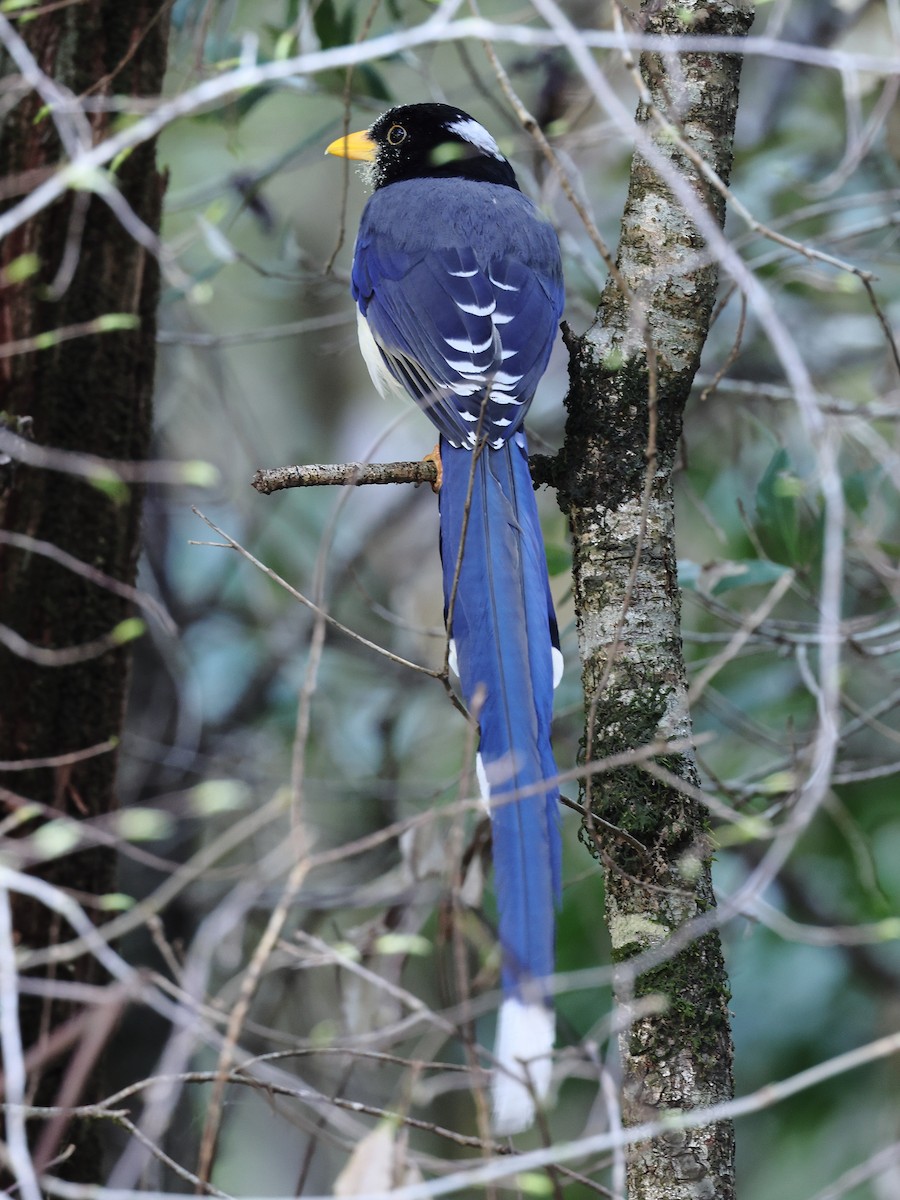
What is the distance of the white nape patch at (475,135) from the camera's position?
3.43 metres

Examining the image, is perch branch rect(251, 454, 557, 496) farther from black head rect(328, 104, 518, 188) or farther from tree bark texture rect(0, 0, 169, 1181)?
black head rect(328, 104, 518, 188)

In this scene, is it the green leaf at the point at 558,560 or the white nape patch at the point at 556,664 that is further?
the green leaf at the point at 558,560

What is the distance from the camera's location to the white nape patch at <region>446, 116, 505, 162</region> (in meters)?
3.43

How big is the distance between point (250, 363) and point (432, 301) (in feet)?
12.4

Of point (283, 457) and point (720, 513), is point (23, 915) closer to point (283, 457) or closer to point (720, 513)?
point (720, 513)

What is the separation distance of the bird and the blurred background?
271 millimetres

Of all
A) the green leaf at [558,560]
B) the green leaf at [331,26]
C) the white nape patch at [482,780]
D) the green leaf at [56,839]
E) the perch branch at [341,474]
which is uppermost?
the green leaf at [331,26]

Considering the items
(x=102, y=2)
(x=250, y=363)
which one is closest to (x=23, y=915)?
(x=102, y=2)

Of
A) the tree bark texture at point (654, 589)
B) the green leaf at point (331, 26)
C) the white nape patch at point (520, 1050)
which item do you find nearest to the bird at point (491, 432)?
the white nape patch at point (520, 1050)

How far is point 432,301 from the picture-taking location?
2.86 meters

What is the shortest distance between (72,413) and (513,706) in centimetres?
159

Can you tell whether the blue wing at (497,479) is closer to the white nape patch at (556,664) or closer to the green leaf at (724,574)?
the white nape patch at (556,664)

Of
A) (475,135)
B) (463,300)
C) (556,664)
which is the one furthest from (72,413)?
(556,664)

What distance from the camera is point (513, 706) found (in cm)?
197
